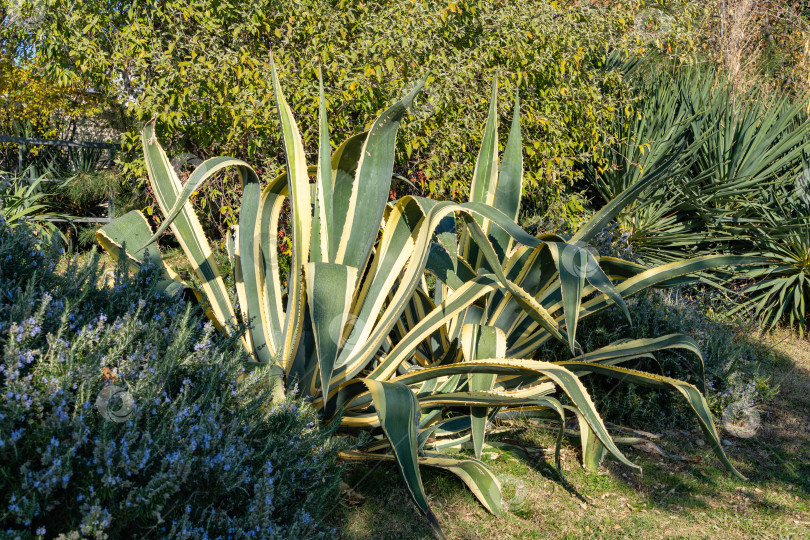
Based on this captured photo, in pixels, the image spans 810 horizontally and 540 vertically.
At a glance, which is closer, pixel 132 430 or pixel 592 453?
pixel 132 430

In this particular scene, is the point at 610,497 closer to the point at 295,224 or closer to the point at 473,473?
the point at 473,473

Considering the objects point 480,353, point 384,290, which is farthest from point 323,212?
point 480,353

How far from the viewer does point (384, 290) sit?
246 cm

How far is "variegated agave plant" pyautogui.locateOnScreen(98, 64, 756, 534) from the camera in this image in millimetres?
2158

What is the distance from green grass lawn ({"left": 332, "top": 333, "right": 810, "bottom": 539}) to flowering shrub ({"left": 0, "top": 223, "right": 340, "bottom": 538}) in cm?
31

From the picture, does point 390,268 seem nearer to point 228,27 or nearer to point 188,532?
point 188,532

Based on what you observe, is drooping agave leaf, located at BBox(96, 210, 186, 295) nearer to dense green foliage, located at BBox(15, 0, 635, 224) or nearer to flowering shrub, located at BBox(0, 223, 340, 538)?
flowering shrub, located at BBox(0, 223, 340, 538)

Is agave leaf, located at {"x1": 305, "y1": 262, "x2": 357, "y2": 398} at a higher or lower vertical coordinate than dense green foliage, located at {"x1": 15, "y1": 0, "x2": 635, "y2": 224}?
lower

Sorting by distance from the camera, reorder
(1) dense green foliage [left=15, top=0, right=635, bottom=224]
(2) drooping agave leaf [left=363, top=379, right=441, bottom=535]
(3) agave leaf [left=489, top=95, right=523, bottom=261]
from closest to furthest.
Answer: (2) drooping agave leaf [left=363, top=379, right=441, bottom=535]
(3) agave leaf [left=489, top=95, right=523, bottom=261]
(1) dense green foliage [left=15, top=0, right=635, bottom=224]

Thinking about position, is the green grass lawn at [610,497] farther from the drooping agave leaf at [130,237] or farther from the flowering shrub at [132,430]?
the drooping agave leaf at [130,237]

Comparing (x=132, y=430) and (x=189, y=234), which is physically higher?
(x=189, y=234)

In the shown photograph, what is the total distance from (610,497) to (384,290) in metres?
1.22

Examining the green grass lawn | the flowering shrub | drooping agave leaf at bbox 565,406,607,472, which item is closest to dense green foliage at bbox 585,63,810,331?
the green grass lawn

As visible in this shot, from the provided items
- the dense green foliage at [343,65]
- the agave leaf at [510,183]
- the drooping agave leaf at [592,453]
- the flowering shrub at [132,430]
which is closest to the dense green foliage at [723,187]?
the dense green foliage at [343,65]
